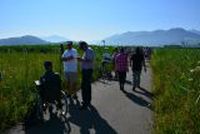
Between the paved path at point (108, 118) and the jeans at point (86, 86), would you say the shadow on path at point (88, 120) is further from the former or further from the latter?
the jeans at point (86, 86)

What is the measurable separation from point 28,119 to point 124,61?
885 centimetres

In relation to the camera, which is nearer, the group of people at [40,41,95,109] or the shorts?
the group of people at [40,41,95,109]

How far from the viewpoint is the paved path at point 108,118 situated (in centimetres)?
1041

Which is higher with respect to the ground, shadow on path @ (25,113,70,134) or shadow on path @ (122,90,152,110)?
shadow on path @ (25,113,70,134)

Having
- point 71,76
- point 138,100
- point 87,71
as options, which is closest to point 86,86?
point 87,71

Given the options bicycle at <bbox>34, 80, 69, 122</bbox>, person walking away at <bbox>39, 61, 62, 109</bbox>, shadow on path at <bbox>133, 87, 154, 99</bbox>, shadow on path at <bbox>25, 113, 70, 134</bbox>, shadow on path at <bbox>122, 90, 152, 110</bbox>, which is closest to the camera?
A: shadow on path at <bbox>25, 113, 70, 134</bbox>

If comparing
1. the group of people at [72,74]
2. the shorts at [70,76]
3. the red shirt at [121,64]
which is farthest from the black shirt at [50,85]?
the red shirt at [121,64]

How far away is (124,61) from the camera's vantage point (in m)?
19.8

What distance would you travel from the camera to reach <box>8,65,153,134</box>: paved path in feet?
34.2

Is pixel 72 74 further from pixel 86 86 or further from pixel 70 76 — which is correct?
pixel 86 86

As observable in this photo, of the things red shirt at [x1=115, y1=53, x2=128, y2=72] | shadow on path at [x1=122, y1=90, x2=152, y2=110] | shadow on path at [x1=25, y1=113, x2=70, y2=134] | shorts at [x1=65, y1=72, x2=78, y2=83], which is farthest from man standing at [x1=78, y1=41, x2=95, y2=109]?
red shirt at [x1=115, y1=53, x2=128, y2=72]

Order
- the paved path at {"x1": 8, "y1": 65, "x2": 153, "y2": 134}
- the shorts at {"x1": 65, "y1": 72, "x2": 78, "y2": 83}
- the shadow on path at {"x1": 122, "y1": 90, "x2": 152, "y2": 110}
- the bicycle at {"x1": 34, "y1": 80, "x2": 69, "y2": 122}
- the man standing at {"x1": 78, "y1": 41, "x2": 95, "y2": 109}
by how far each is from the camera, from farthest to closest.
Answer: the shorts at {"x1": 65, "y1": 72, "x2": 78, "y2": 83}
the shadow on path at {"x1": 122, "y1": 90, "x2": 152, "y2": 110}
the man standing at {"x1": 78, "y1": 41, "x2": 95, "y2": 109}
the bicycle at {"x1": 34, "y1": 80, "x2": 69, "y2": 122}
the paved path at {"x1": 8, "y1": 65, "x2": 153, "y2": 134}

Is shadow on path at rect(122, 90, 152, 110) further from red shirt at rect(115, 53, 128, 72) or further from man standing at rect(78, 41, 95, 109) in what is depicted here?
man standing at rect(78, 41, 95, 109)

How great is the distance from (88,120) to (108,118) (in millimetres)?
540
